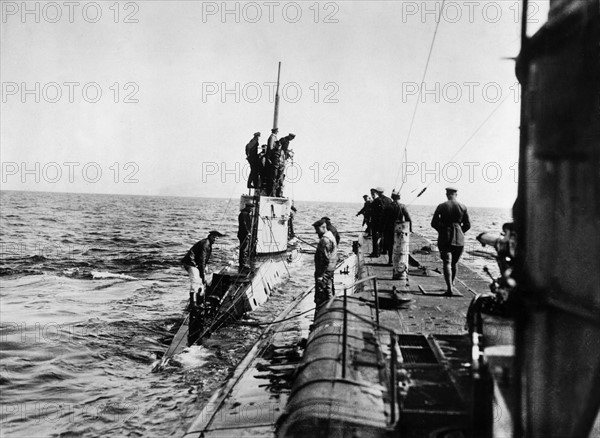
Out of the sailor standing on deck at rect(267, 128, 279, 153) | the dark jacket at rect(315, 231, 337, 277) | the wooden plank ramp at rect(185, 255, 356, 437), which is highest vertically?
the sailor standing on deck at rect(267, 128, 279, 153)

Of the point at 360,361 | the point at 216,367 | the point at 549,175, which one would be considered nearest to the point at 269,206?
the point at 216,367

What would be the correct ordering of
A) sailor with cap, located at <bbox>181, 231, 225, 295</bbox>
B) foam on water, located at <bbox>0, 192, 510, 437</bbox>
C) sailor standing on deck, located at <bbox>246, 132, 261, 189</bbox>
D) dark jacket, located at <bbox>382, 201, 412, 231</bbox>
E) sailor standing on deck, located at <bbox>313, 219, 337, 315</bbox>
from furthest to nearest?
1. sailor standing on deck, located at <bbox>246, 132, 261, 189</bbox>
2. sailor with cap, located at <bbox>181, 231, 225, 295</bbox>
3. dark jacket, located at <bbox>382, 201, 412, 231</bbox>
4. sailor standing on deck, located at <bbox>313, 219, 337, 315</bbox>
5. foam on water, located at <bbox>0, 192, 510, 437</bbox>

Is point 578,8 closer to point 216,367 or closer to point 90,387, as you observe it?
point 216,367

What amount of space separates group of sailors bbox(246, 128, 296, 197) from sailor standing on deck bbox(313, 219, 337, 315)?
9115 mm

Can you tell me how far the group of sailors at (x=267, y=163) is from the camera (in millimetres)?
17219

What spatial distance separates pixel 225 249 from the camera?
33.3m

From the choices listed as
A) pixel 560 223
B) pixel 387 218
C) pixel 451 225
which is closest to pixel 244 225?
pixel 387 218

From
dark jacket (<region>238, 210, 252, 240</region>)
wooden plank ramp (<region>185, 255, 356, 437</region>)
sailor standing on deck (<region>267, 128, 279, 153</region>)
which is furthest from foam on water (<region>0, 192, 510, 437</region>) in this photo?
sailor standing on deck (<region>267, 128, 279, 153</region>)

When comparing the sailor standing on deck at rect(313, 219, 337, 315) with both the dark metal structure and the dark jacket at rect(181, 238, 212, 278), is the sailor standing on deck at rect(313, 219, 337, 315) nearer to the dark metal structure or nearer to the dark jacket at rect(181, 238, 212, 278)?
the dark jacket at rect(181, 238, 212, 278)

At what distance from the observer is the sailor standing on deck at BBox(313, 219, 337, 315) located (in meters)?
8.30

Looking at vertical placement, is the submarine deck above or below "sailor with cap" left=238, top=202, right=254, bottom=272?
below

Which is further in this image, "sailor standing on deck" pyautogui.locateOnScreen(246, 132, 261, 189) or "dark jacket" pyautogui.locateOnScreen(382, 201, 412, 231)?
"sailor standing on deck" pyautogui.locateOnScreen(246, 132, 261, 189)

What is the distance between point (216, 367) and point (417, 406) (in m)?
5.82

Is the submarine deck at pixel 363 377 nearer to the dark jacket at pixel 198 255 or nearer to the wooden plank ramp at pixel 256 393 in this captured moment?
the wooden plank ramp at pixel 256 393
